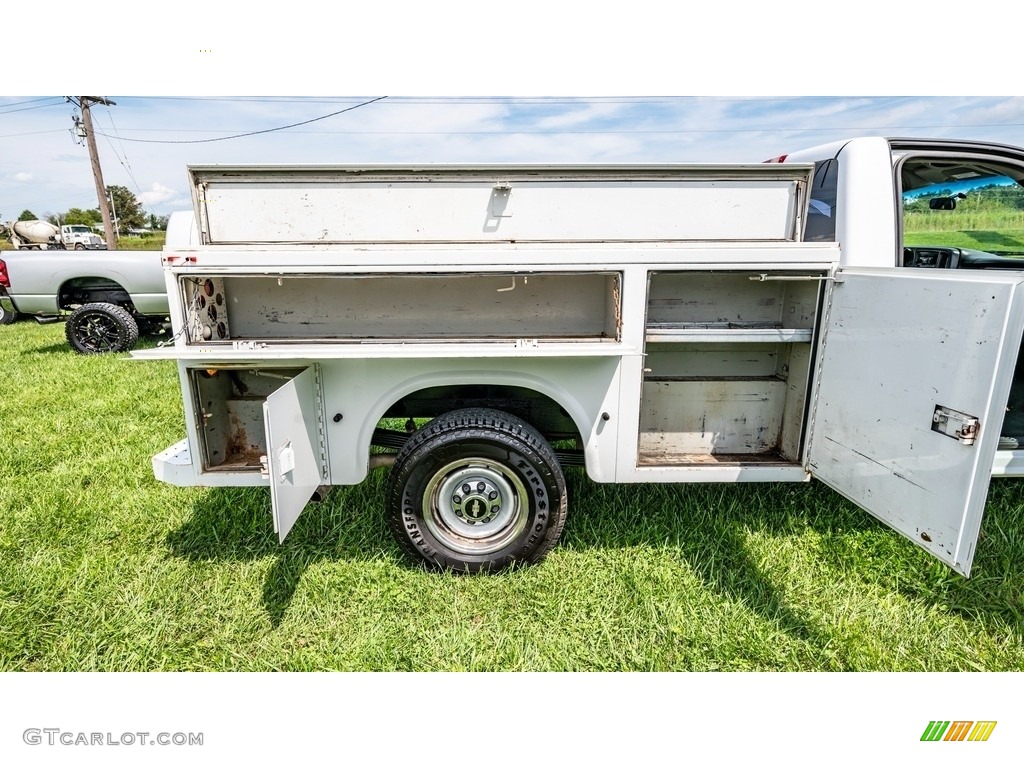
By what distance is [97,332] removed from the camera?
27.4ft

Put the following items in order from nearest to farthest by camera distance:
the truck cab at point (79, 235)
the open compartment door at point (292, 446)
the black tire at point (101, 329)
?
1. the open compartment door at point (292, 446)
2. the black tire at point (101, 329)
3. the truck cab at point (79, 235)

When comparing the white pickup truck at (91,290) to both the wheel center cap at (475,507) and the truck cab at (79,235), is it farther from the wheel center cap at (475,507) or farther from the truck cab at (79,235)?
the truck cab at (79,235)

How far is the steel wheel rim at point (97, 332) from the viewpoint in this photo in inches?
326

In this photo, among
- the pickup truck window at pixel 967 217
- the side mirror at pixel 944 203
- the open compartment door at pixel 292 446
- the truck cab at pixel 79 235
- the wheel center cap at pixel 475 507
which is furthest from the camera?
the truck cab at pixel 79 235

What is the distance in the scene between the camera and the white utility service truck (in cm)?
259

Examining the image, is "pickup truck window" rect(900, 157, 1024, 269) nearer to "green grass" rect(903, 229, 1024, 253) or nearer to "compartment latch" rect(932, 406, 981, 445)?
"green grass" rect(903, 229, 1024, 253)

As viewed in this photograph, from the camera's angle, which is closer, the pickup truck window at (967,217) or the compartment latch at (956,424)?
the compartment latch at (956,424)

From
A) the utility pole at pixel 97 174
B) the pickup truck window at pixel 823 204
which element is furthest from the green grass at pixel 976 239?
the utility pole at pixel 97 174

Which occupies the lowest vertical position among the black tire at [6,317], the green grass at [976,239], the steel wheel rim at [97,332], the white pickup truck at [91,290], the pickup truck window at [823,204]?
the black tire at [6,317]

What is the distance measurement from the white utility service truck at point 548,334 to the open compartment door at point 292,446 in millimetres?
13

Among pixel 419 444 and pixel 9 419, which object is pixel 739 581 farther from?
pixel 9 419

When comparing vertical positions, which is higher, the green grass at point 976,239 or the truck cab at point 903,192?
the truck cab at point 903,192

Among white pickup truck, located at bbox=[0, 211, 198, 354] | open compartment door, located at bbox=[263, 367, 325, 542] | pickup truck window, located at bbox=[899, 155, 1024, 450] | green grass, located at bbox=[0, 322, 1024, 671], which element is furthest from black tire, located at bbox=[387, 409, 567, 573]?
white pickup truck, located at bbox=[0, 211, 198, 354]

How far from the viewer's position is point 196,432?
283 cm
